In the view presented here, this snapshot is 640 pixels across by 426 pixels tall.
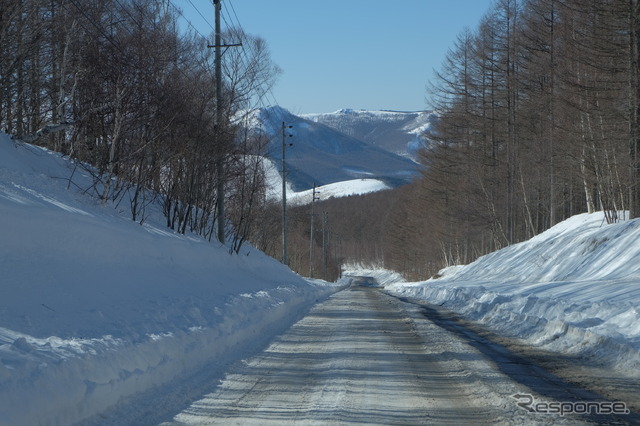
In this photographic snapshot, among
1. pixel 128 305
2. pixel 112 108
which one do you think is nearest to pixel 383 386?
pixel 128 305

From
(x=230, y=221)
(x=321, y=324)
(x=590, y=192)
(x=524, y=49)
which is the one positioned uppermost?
(x=524, y=49)


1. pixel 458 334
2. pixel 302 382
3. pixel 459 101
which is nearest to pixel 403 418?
pixel 302 382

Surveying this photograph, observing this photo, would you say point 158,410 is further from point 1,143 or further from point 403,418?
point 1,143

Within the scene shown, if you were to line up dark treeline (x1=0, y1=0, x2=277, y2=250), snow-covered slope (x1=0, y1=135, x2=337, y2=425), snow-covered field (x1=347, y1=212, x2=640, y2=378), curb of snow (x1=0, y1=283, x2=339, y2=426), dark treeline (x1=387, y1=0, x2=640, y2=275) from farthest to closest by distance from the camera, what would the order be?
dark treeline (x1=387, y1=0, x2=640, y2=275), dark treeline (x1=0, y1=0, x2=277, y2=250), snow-covered field (x1=347, y1=212, x2=640, y2=378), snow-covered slope (x1=0, y1=135, x2=337, y2=425), curb of snow (x1=0, y1=283, x2=339, y2=426)

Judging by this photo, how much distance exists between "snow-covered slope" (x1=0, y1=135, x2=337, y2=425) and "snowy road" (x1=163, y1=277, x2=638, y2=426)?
0.90 metres

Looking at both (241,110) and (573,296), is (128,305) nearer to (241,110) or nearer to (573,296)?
(573,296)

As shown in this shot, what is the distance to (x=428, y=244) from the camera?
64.9m

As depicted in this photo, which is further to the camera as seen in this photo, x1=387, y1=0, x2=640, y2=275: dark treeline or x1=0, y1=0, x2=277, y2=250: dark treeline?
x1=387, y1=0, x2=640, y2=275: dark treeline

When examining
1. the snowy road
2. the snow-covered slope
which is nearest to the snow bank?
the snowy road

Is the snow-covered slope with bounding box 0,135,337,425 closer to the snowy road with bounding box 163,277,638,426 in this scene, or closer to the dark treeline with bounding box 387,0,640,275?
the snowy road with bounding box 163,277,638,426

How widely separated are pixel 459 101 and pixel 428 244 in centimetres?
2290

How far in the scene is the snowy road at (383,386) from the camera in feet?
20.5

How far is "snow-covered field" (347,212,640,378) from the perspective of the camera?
33.3 ft

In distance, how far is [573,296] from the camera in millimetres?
14734
